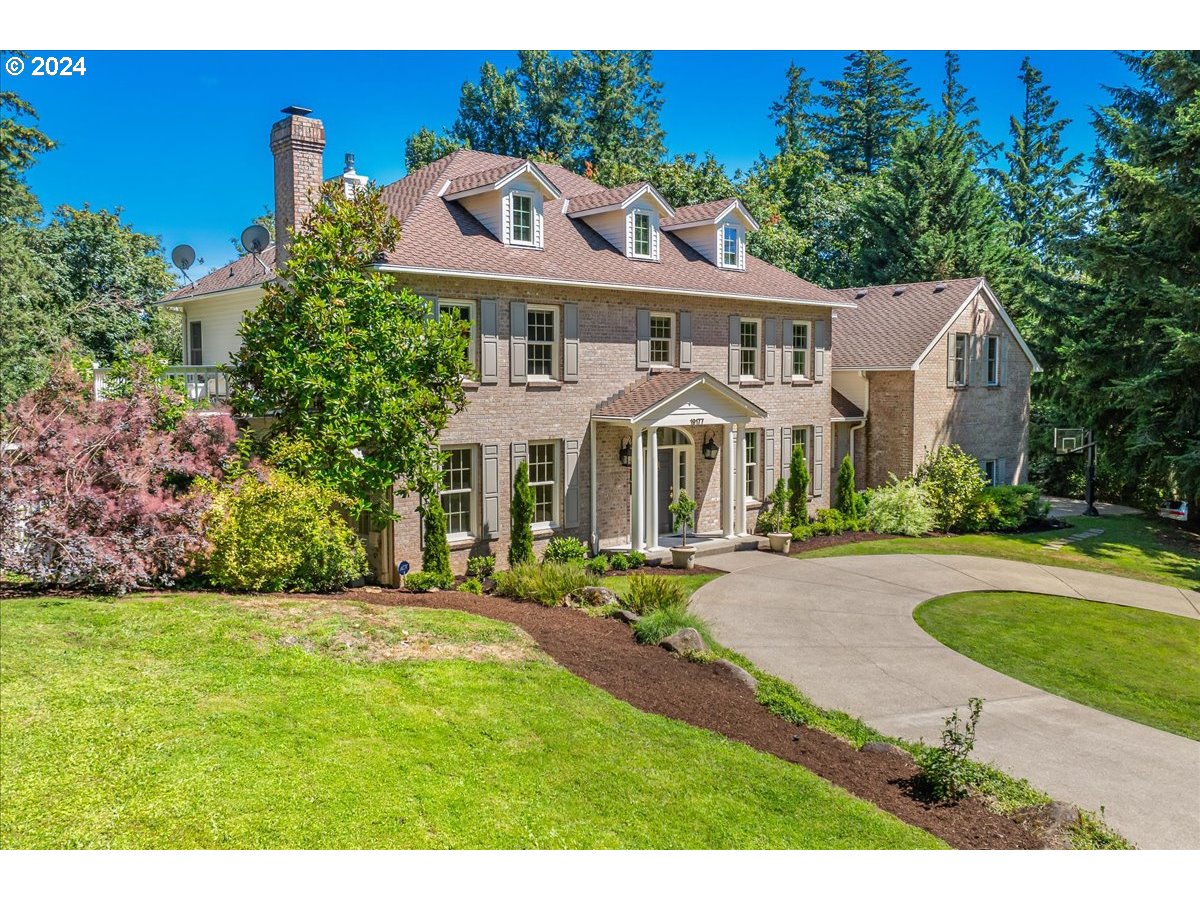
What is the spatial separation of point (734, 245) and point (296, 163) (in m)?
12.0

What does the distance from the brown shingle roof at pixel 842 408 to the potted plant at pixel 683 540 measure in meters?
7.49

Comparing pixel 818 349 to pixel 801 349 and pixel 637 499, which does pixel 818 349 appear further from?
pixel 637 499

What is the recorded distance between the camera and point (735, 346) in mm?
23641

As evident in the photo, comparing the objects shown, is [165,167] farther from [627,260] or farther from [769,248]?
[769,248]

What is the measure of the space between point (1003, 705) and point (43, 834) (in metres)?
10.6

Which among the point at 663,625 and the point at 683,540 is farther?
the point at 683,540

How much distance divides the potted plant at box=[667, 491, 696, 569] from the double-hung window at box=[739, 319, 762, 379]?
4.12m

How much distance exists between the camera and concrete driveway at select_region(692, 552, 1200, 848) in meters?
9.31

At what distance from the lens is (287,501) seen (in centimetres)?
1309

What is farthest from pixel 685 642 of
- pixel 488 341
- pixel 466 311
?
pixel 466 311

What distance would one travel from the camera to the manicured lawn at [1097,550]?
21.3 metres

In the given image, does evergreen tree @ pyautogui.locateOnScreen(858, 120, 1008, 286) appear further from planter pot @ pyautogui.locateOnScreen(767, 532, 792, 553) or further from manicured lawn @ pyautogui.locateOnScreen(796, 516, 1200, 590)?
planter pot @ pyautogui.locateOnScreen(767, 532, 792, 553)

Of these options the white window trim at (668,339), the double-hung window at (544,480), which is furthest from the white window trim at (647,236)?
the double-hung window at (544,480)

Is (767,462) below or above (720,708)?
above
